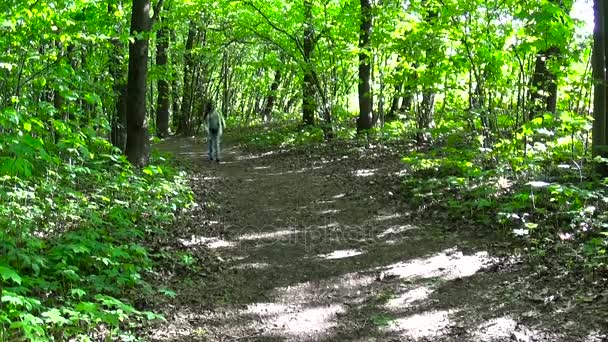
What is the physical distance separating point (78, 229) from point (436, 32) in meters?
7.88

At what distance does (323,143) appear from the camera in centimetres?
1720

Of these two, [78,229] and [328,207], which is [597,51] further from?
[78,229]

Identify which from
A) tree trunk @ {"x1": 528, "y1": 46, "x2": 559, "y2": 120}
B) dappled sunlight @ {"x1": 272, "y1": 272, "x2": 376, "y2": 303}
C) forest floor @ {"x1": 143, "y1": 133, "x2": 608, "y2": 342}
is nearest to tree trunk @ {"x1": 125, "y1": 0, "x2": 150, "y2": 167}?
forest floor @ {"x1": 143, "y1": 133, "x2": 608, "y2": 342}

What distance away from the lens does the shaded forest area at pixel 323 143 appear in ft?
18.0

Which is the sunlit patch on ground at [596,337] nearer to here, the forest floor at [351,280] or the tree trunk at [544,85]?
the forest floor at [351,280]

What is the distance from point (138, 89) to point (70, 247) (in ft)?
17.9

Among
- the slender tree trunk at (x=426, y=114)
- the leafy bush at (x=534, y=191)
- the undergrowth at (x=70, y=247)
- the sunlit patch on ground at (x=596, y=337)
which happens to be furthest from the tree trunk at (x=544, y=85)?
the undergrowth at (x=70, y=247)

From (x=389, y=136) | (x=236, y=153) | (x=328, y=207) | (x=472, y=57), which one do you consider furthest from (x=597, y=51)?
(x=236, y=153)

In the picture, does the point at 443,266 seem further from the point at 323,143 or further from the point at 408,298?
the point at 323,143

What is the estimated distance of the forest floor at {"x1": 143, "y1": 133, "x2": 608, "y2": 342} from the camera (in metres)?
5.20

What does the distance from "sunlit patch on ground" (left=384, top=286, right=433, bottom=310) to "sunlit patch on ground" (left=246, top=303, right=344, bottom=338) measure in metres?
0.56

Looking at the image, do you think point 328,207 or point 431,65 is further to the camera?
point 431,65

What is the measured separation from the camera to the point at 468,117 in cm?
1110

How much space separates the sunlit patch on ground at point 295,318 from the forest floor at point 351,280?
20 millimetres
